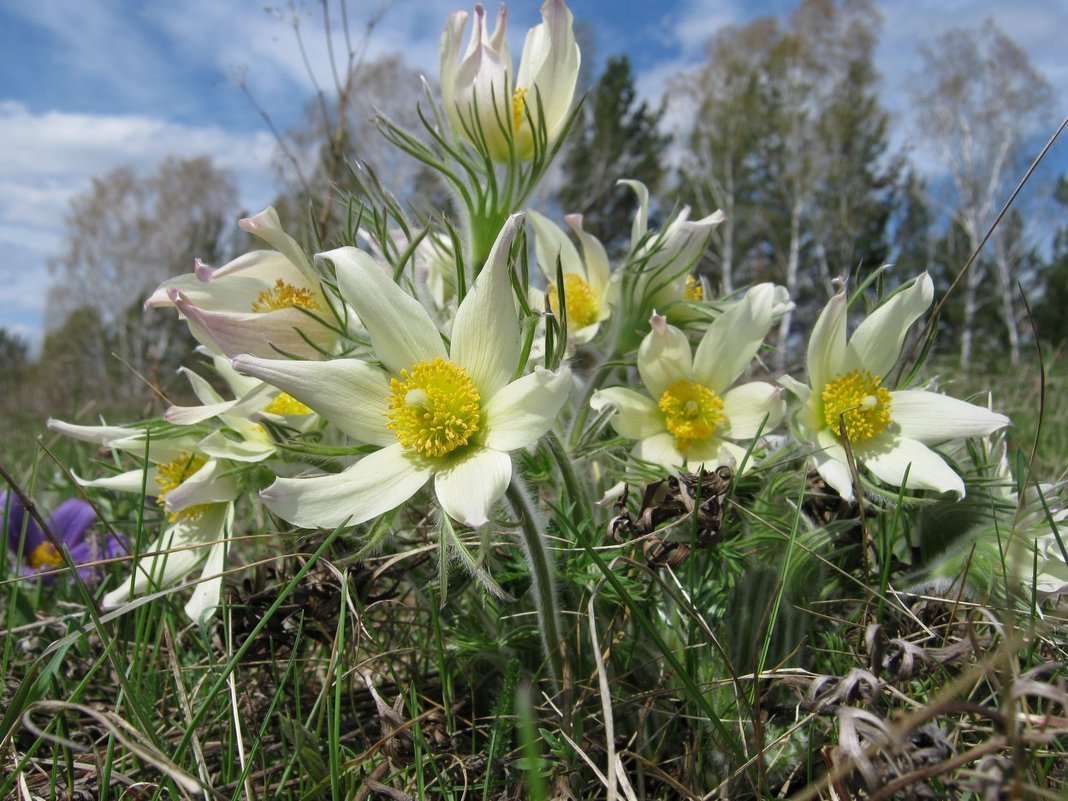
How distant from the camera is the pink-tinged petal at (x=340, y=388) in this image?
808mm

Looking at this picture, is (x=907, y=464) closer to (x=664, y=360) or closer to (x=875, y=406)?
(x=875, y=406)

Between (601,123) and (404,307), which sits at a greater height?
(601,123)

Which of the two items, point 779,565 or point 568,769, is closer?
point 568,769

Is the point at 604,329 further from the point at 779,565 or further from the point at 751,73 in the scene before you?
the point at 751,73

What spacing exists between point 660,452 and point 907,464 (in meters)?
0.33

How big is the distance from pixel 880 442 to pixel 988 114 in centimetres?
1832

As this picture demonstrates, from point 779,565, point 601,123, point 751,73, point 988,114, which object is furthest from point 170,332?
point 779,565

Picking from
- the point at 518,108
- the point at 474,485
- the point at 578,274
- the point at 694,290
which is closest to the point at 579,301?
the point at 578,274

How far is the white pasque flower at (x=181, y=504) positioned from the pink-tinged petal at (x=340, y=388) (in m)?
0.31

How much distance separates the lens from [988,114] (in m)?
15.7

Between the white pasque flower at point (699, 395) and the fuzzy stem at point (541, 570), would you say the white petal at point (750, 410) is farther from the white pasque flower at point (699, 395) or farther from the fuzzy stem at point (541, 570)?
the fuzzy stem at point (541, 570)

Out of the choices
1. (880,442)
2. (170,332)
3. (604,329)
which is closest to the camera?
(880,442)

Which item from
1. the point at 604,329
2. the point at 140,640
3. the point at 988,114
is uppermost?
the point at 988,114

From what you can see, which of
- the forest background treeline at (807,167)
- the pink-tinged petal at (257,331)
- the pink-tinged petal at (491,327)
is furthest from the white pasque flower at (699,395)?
the forest background treeline at (807,167)
